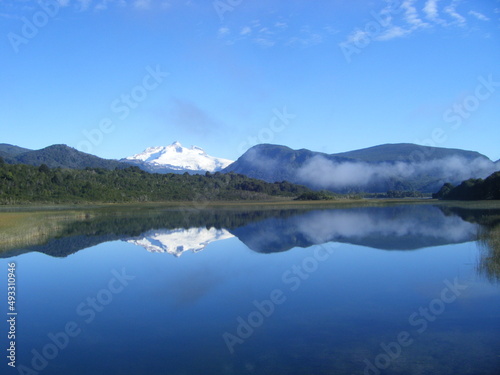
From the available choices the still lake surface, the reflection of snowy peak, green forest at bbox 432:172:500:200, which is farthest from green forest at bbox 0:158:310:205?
the still lake surface

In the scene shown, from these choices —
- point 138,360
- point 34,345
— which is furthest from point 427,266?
point 34,345

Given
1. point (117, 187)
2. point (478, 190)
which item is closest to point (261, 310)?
point (478, 190)

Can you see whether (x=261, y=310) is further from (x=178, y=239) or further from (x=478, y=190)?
(x=478, y=190)

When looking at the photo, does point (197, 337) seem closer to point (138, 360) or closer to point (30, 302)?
point (138, 360)

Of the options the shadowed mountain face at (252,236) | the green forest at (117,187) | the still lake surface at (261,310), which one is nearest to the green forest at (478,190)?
the shadowed mountain face at (252,236)

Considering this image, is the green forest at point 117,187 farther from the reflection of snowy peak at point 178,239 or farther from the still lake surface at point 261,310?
the still lake surface at point 261,310
